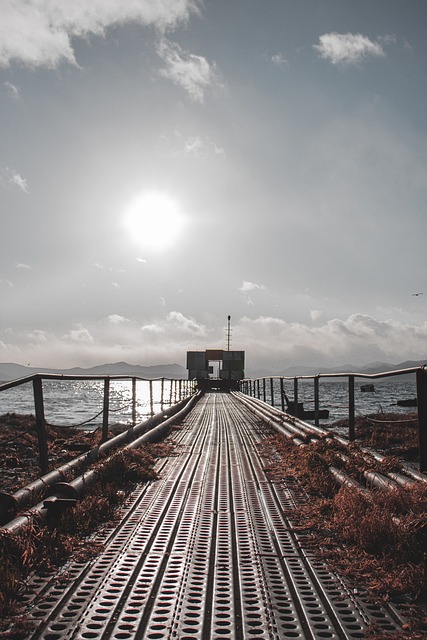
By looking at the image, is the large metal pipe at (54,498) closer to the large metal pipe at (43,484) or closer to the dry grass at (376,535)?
the large metal pipe at (43,484)

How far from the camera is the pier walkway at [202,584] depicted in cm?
270

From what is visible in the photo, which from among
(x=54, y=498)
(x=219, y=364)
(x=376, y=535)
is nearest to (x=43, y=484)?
(x=54, y=498)

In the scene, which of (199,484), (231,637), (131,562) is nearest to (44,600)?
(131,562)

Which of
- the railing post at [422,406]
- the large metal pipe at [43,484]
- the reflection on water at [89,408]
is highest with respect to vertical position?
the railing post at [422,406]

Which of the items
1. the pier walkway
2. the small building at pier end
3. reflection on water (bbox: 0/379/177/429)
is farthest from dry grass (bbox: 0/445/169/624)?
the small building at pier end

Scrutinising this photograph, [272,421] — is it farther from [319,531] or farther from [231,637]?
[231,637]

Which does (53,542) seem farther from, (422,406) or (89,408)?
(89,408)

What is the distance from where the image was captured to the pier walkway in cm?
270

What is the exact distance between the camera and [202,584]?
3271mm

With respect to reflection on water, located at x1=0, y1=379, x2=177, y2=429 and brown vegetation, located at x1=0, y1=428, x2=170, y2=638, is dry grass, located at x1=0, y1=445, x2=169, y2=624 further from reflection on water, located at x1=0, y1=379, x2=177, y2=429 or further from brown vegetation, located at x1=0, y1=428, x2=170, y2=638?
reflection on water, located at x1=0, y1=379, x2=177, y2=429

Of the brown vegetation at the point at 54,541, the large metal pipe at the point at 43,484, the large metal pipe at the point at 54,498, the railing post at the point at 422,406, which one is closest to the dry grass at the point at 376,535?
the railing post at the point at 422,406

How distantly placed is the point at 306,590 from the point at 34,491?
3.01 metres

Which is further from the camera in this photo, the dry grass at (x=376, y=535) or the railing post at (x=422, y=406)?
the railing post at (x=422, y=406)

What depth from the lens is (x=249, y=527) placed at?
453 centimetres
